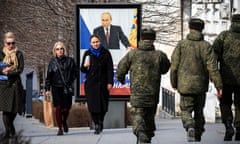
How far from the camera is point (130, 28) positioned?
1788 centimetres

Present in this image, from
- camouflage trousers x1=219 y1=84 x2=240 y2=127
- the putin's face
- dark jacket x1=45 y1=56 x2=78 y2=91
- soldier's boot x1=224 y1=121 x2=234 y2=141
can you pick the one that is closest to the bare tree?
the putin's face

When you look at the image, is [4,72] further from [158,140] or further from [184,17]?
[184,17]

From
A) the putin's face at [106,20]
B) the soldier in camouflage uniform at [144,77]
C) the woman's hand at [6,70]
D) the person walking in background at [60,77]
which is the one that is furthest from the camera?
the putin's face at [106,20]

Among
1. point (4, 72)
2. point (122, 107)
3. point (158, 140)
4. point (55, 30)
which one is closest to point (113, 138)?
point (158, 140)

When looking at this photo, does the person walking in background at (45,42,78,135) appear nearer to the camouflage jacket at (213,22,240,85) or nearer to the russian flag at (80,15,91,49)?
the russian flag at (80,15,91,49)

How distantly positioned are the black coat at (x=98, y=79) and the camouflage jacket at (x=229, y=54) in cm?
304

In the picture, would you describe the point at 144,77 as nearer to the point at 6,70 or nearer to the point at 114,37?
the point at 6,70

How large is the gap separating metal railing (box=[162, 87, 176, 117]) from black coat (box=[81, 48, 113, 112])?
52.0ft

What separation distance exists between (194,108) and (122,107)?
5936 mm

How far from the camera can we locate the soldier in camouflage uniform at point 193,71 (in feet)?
40.2

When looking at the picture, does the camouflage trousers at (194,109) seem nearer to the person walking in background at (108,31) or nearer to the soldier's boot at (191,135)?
the soldier's boot at (191,135)

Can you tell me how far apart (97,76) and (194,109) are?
335cm

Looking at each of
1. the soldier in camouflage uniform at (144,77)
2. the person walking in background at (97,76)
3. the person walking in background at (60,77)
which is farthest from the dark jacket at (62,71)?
the soldier in camouflage uniform at (144,77)

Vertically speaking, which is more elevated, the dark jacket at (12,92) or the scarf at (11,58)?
the scarf at (11,58)
